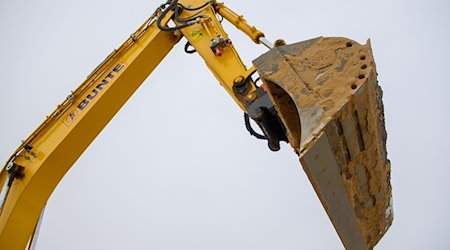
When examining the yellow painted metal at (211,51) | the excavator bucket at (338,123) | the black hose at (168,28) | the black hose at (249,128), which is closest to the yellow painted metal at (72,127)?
the black hose at (168,28)

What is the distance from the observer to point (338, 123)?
255cm

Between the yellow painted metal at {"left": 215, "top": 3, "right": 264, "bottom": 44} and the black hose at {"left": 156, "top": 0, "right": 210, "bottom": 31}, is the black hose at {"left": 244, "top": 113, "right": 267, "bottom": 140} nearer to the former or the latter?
the yellow painted metal at {"left": 215, "top": 3, "right": 264, "bottom": 44}

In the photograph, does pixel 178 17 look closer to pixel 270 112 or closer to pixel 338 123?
pixel 270 112

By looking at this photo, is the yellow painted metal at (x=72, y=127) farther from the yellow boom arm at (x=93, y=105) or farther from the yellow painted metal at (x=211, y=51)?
the yellow painted metal at (x=211, y=51)

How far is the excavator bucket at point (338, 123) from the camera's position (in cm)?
253

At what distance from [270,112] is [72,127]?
2075 millimetres

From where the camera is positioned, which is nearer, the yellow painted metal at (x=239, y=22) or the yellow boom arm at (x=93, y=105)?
the yellow boom arm at (x=93, y=105)

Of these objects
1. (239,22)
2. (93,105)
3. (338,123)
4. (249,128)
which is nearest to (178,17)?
(239,22)

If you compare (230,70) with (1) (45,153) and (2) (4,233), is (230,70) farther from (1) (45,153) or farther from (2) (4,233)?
(2) (4,233)

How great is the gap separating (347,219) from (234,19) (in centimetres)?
280

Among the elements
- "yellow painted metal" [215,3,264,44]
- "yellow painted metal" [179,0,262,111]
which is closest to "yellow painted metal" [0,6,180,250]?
"yellow painted metal" [179,0,262,111]

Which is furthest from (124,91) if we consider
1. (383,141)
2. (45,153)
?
(383,141)

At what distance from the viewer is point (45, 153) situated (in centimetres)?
469

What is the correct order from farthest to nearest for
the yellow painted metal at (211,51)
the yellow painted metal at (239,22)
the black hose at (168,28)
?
1. the black hose at (168,28)
2. the yellow painted metal at (239,22)
3. the yellow painted metal at (211,51)
